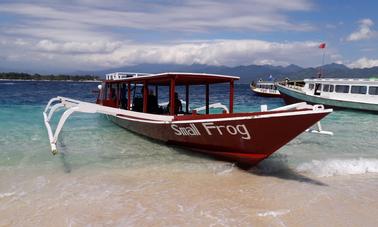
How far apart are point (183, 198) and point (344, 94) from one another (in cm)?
2337

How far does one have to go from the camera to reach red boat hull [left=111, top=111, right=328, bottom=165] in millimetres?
7918

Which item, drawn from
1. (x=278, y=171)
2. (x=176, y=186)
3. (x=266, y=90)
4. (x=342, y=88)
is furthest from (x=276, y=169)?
(x=266, y=90)

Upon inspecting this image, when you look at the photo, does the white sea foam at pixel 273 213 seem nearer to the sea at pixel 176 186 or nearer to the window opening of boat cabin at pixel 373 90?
the sea at pixel 176 186

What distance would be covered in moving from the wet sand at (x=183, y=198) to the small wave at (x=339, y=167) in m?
0.37

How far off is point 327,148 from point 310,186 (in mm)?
4711

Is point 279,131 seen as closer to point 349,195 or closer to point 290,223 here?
point 349,195

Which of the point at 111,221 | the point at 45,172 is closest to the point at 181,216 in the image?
the point at 111,221

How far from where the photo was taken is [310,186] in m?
7.98

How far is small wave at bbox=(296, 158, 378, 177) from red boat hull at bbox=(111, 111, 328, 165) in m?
1.47

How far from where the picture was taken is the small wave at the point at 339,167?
9.16 meters

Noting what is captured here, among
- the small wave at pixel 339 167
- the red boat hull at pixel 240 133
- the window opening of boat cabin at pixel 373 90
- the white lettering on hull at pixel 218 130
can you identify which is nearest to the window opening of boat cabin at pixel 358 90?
the window opening of boat cabin at pixel 373 90

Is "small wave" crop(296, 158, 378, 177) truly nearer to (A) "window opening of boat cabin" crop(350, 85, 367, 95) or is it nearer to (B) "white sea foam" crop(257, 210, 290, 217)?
(B) "white sea foam" crop(257, 210, 290, 217)

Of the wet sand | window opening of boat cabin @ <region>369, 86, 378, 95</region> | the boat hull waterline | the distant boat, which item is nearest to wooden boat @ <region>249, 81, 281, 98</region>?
the distant boat

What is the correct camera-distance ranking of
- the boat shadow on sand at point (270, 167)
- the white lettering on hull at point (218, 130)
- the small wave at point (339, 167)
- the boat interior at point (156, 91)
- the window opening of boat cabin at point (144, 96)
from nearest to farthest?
the white lettering on hull at point (218, 130) → the boat shadow on sand at point (270, 167) → the small wave at point (339, 167) → the boat interior at point (156, 91) → the window opening of boat cabin at point (144, 96)
